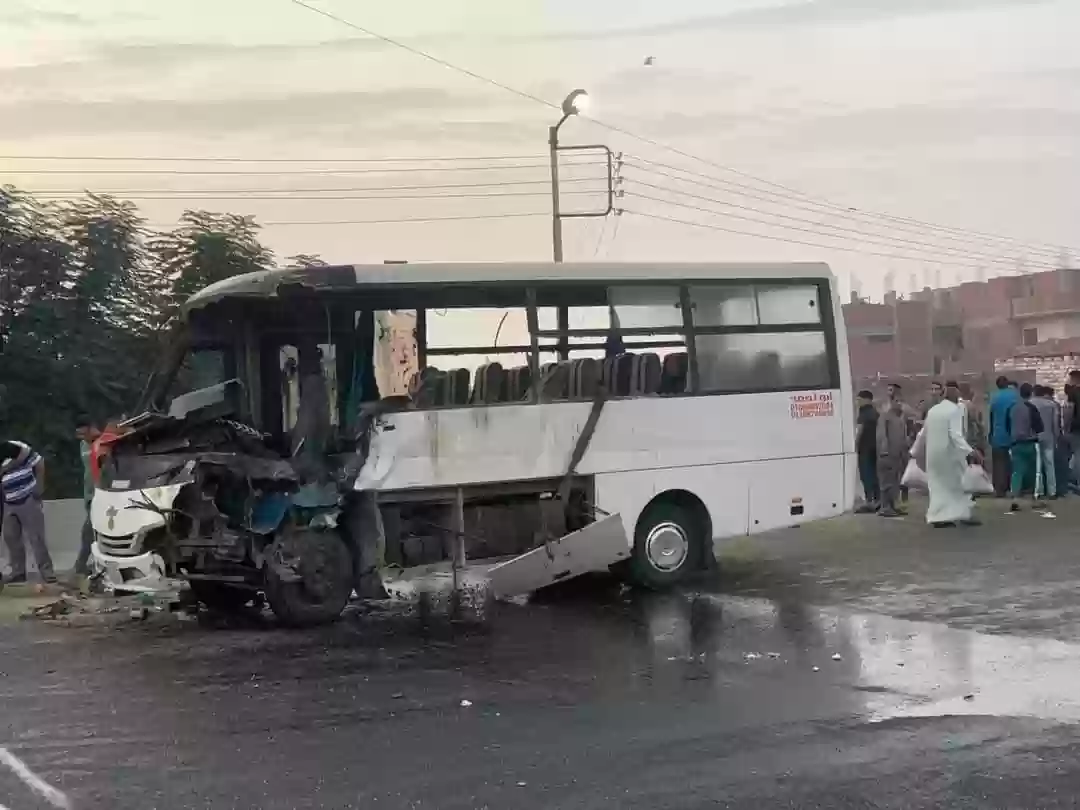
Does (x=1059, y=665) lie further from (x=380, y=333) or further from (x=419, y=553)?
(x=380, y=333)

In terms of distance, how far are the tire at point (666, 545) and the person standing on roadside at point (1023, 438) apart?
299 inches

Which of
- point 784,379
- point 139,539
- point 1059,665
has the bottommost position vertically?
point 1059,665

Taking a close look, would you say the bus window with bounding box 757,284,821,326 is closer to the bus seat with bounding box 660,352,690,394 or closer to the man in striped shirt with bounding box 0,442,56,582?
the bus seat with bounding box 660,352,690,394

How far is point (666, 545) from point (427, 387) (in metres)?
2.93

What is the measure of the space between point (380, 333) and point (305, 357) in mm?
736

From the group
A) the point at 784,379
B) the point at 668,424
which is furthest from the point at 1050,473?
the point at 668,424

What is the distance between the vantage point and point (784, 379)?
42.7 ft

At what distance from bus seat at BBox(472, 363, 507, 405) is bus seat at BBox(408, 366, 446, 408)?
0.32 meters

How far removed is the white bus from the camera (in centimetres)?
1074

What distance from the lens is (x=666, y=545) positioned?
12594mm

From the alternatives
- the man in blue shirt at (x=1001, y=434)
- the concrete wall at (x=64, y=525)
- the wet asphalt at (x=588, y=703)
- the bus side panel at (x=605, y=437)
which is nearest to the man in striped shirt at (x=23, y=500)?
the concrete wall at (x=64, y=525)

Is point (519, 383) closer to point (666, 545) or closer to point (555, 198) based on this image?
point (666, 545)

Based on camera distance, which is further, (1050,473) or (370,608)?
(1050,473)

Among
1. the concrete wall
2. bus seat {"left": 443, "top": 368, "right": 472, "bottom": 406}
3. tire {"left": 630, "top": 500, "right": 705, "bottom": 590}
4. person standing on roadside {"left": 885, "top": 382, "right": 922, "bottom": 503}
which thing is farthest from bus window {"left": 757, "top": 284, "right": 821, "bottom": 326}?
the concrete wall
